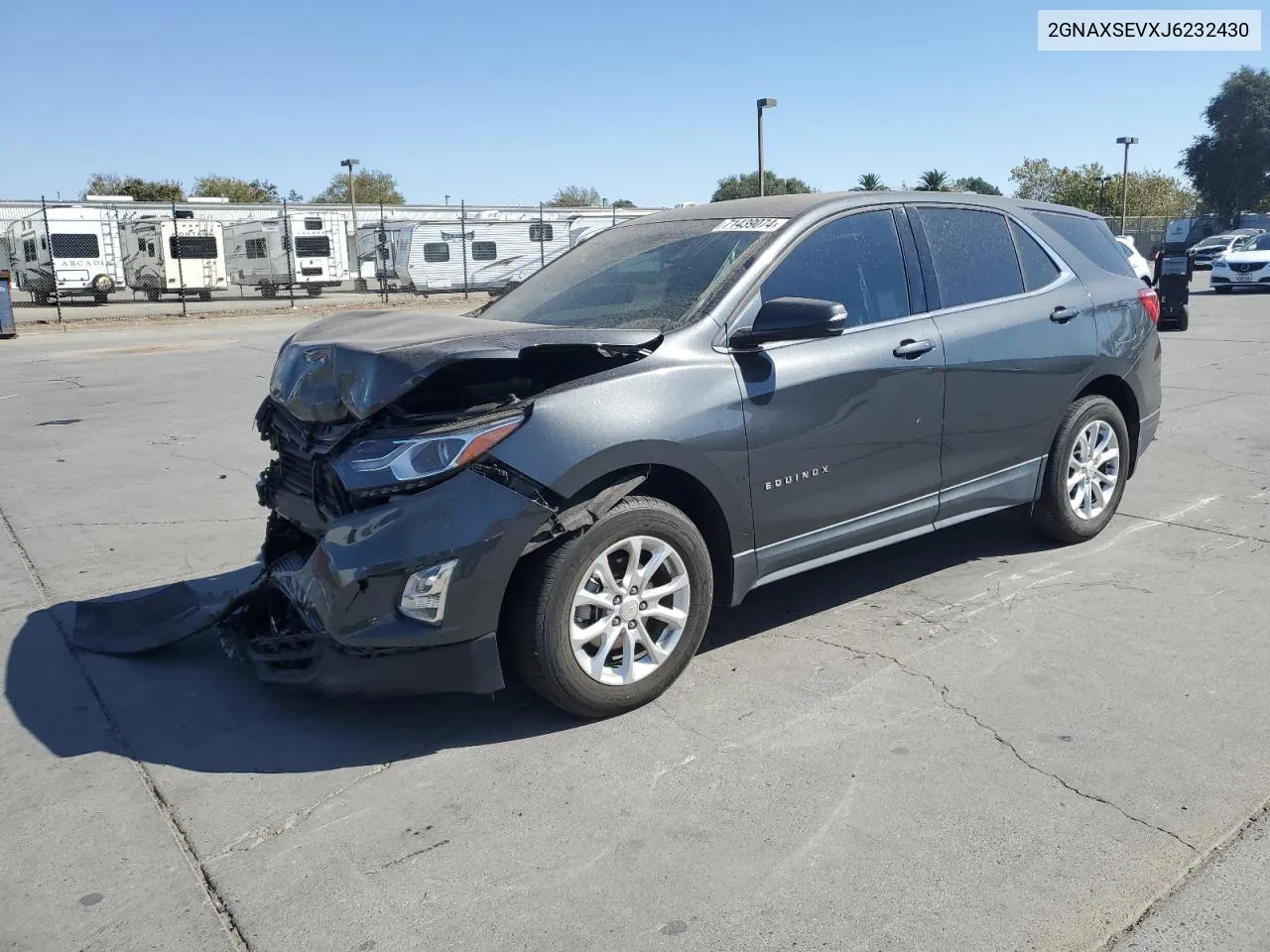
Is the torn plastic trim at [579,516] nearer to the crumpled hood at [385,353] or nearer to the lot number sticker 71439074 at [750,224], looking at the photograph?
the crumpled hood at [385,353]

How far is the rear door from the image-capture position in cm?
484

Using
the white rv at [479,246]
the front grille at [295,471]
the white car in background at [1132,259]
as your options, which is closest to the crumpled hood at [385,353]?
the front grille at [295,471]

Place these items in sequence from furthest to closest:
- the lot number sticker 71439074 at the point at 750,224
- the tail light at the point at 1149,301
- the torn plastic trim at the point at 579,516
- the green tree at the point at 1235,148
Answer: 1. the green tree at the point at 1235,148
2. the tail light at the point at 1149,301
3. the lot number sticker 71439074 at the point at 750,224
4. the torn plastic trim at the point at 579,516

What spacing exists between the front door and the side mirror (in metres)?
0.09

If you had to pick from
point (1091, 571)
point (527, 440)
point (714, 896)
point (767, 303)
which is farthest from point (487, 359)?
point (1091, 571)

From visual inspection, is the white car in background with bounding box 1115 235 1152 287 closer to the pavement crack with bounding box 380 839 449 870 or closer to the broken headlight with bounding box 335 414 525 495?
the broken headlight with bounding box 335 414 525 495

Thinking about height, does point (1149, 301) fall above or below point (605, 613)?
above

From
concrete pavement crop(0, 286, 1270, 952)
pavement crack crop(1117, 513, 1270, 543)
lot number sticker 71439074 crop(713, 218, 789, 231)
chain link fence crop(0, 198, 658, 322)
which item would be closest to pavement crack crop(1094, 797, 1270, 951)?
concrete pavement crop(0, 286, 1270, 952)

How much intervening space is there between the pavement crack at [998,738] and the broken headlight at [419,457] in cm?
178

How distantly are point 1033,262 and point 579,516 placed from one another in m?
3.04

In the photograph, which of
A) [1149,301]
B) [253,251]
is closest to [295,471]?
[1149,301]

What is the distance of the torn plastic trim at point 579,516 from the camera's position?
3568mm

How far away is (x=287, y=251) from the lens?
3173 cm

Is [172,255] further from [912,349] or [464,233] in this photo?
[912,349]
